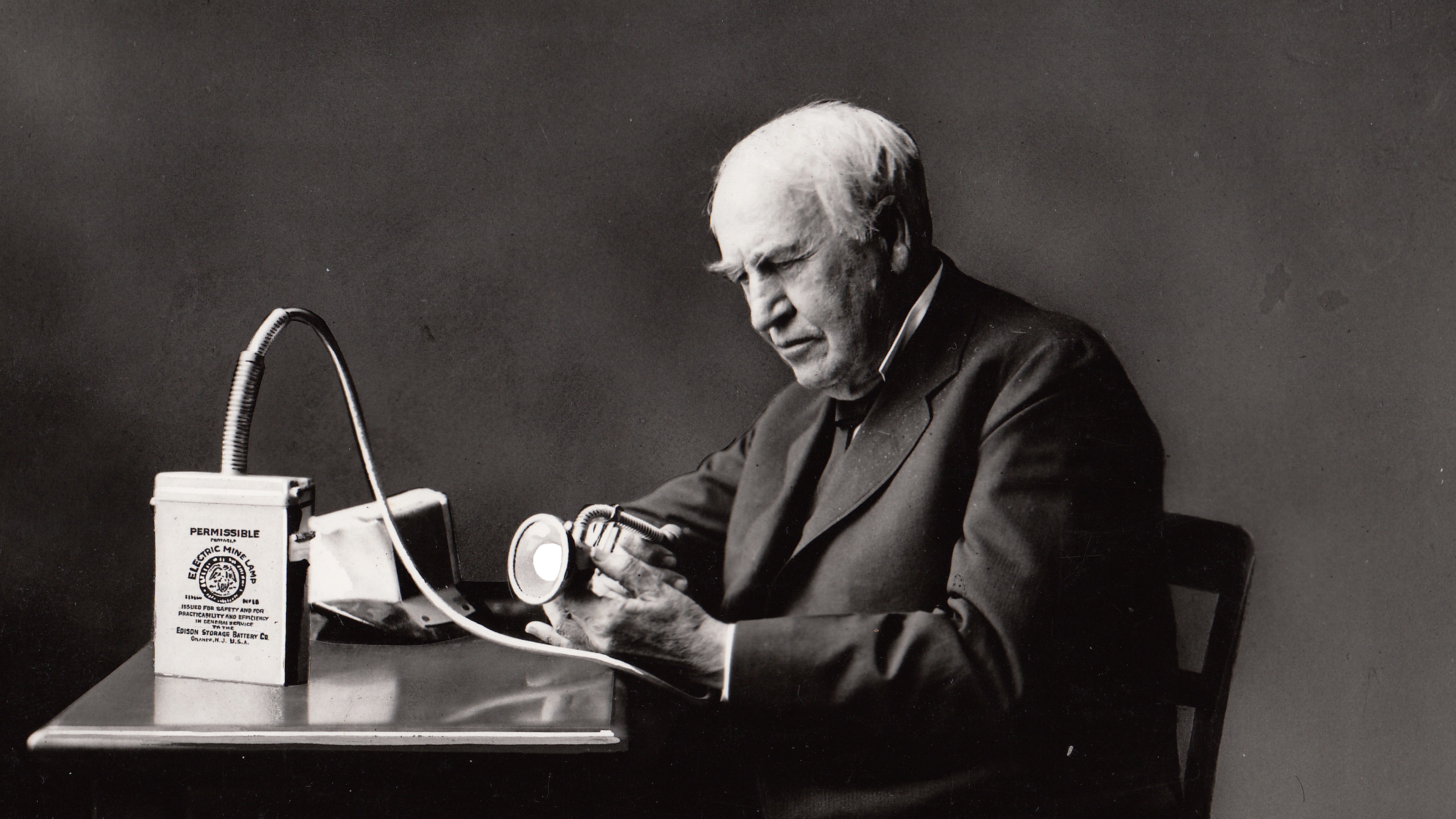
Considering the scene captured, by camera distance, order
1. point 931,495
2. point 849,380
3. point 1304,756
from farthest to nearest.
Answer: point 1304,756 < point 849,380 < point 931,495

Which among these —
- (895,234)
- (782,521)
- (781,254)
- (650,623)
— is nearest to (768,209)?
(781,254)

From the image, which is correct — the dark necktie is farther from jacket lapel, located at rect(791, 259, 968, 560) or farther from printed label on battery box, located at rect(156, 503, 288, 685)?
printed label on battery box, located at rect(156, 503, 288, 685)

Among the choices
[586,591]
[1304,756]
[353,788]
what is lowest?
[1304,756]

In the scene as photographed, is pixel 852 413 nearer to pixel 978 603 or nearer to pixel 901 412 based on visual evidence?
pixel 901 412

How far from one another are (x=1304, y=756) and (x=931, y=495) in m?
0.79

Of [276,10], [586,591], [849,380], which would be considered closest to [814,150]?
[849,380]

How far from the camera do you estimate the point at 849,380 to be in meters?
1.47

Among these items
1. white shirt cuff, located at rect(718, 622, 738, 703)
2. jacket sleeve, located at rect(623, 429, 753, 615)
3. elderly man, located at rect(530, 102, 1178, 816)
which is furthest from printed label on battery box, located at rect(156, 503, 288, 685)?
jacket sleeve, located at rect(623, 429, 753, 615)

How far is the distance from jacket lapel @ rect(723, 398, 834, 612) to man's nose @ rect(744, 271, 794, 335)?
7.2 inches

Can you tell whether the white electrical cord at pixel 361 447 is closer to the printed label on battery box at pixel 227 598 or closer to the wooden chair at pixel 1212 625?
the printed label on battery box at pixel 227 598

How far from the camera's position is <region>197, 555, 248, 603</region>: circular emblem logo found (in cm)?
117

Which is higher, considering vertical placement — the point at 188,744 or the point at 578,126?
the point at 578,126

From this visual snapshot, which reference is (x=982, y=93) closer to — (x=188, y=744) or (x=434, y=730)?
(x=434, y=730)

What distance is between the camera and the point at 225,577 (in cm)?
117
